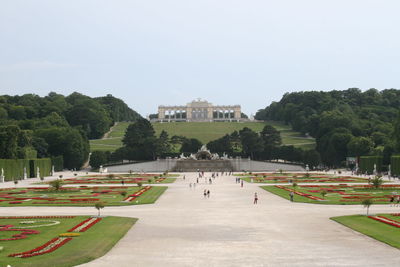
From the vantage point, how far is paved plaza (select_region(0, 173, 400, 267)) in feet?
56.2

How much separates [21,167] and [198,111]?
11277cm

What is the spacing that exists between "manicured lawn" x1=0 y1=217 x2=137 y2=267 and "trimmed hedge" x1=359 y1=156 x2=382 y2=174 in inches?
2131

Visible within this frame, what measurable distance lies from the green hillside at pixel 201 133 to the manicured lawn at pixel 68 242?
3431 inches

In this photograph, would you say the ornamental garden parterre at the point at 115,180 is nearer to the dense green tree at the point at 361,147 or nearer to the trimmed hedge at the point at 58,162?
the trimmed hedge at the point at 58,162

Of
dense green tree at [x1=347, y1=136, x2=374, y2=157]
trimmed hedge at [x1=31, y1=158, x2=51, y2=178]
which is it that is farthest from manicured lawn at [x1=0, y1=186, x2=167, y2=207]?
dense green tree at [x1=347, y1=136, x2=374, y2=157]

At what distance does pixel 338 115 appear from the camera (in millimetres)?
110188

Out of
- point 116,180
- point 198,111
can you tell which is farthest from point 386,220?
point 198,111

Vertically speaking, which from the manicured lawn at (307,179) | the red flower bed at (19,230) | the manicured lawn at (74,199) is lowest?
the red flower bed at (19,230)

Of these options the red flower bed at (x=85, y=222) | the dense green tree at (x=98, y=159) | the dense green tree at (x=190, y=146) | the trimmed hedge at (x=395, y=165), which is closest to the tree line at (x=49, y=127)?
the dense green tree at (x=98, y=159)

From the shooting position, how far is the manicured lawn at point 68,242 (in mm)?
16994

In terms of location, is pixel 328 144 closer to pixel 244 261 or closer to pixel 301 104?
pixel 301 104

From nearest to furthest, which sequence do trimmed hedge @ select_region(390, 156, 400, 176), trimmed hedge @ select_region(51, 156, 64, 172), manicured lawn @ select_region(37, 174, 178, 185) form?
1. manicured lawn @ select_region(37, 174, 178, 185)
2. trimmed hedge @ select_region(390, 156, 400, 176)
3. trimmed hedge @ select_region(51, 156, 64, 172)

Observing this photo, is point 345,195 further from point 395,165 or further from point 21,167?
point 21,167

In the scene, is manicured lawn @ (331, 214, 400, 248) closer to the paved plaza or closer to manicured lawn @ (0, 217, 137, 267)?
the paved plaza
